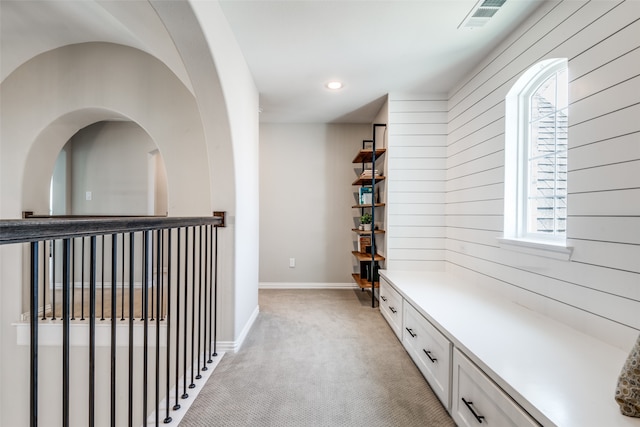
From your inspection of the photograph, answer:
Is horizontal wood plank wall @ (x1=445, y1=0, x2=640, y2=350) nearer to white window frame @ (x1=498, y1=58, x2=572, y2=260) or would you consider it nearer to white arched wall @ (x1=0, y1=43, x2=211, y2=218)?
white window frame @ (x1=498, y1=58, x2=572, y2=260)

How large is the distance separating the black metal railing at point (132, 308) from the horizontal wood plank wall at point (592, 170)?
2.03 meters

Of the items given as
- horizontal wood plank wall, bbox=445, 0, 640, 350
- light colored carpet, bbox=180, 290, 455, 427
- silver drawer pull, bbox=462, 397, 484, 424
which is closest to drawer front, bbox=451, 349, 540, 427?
silver drawer pull, bbox=462, 397, 484, 424

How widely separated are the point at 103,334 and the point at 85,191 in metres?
2.46

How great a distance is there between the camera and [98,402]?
2943 millimetres

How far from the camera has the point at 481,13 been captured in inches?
76.8

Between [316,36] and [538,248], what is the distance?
6.84ft

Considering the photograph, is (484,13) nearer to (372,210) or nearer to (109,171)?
(372,210)

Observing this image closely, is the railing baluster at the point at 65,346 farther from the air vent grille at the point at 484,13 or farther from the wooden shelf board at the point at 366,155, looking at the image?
the wooden shelf board at the point at 366,155

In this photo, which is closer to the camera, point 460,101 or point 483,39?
point 483,39

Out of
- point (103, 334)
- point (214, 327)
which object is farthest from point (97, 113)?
point (214, 327)

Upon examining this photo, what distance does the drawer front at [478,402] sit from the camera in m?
1.09

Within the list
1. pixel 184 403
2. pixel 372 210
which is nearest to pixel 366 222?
pixel 372 210

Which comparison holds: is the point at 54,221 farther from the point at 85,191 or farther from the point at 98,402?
the point at 85,191

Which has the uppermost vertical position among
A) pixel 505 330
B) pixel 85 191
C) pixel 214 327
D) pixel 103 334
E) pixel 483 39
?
pixel 483 39
